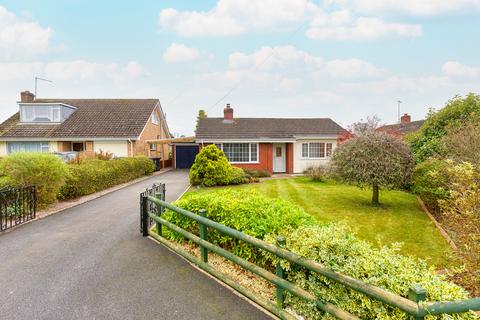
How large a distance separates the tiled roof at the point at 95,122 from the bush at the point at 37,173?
48.6 feet

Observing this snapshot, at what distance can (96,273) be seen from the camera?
217 inches

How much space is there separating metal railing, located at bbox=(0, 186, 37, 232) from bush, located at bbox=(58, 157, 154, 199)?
96.6 inches

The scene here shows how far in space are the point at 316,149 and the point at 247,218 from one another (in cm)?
1975

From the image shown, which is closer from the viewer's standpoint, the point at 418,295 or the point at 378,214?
the point at 418,295

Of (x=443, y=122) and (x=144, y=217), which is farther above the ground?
(x=443, y=122)

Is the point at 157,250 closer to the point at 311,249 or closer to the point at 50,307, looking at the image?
the point at 50,307

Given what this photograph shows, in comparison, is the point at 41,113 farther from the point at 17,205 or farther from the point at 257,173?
the point at 17,205

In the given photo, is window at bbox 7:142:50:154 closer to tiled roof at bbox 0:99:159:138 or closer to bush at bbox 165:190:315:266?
tiled roof at bbox 0:99:159:138

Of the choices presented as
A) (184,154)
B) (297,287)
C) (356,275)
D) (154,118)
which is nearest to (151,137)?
(154,118)

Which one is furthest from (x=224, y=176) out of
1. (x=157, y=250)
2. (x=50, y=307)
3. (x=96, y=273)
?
(x=50, y=307)

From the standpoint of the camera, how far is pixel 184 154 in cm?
3098

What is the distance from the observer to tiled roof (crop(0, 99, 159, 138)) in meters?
25.7

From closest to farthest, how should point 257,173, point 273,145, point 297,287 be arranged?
point 297,287
point 257,173
point 273,145

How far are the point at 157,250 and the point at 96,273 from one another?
1391 mm
